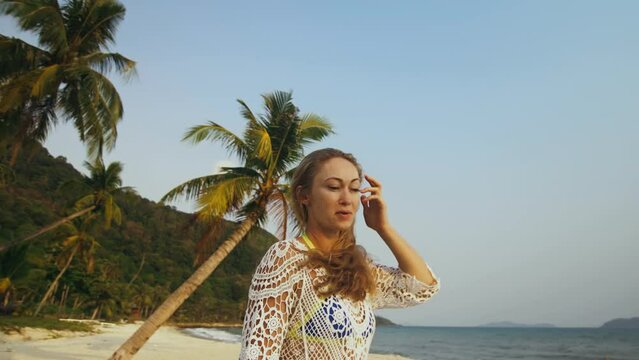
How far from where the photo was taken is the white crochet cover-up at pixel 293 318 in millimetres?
1462

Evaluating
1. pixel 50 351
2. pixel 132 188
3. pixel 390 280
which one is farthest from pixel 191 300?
pixel 390 280

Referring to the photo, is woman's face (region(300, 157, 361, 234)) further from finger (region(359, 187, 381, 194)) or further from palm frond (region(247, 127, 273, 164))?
palm frond (region(247, 127, 273, 164))

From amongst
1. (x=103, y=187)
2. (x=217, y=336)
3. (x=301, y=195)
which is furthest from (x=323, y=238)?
(x=217, y=336)

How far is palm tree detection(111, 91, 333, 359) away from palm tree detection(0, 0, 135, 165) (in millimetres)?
4233

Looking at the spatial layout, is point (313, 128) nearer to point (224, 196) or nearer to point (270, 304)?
point (224, 196)

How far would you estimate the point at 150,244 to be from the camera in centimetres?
5766

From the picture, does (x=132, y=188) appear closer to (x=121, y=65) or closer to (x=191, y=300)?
(x=121, y=65)

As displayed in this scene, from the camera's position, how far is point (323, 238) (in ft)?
5.75

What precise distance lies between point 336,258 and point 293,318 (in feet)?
0.81

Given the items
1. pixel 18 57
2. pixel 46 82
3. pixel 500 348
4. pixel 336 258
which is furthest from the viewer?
pixel 500 348

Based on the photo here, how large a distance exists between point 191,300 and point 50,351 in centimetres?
5893

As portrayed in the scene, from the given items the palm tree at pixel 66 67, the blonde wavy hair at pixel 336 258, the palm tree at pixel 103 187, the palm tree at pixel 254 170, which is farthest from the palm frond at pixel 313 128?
the palm tree at pixel 103 187

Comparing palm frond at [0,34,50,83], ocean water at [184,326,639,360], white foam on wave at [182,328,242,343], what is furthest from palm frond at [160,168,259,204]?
white foam on wave at [182,328,242,343]

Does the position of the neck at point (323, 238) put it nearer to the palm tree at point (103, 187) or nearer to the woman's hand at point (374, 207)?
the woman's hand at point (374, 207)
